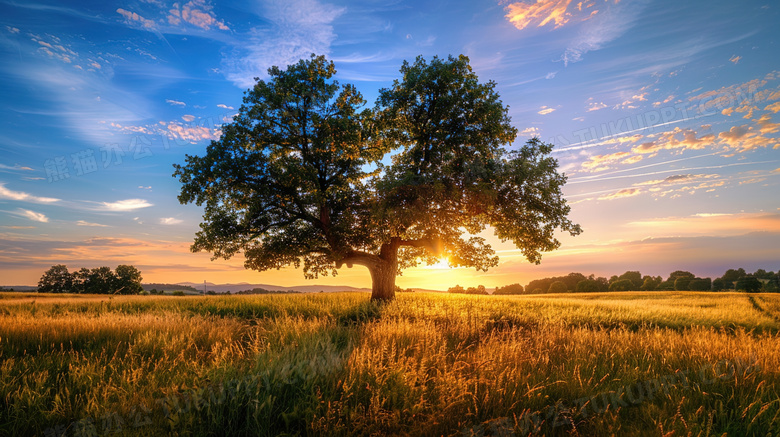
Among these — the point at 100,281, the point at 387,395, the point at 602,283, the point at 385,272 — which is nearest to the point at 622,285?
the point at 602,283

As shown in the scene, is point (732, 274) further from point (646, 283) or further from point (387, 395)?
point (387, 395)

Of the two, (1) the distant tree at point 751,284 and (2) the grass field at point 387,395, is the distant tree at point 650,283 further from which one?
(2) the grass field at point 387,395

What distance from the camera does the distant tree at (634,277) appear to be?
246 ft

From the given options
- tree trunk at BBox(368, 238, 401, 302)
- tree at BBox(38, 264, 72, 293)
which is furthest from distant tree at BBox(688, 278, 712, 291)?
tree at BBox(38, 264, 72, 293)

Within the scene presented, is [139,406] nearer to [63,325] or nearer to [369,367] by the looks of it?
[369,367]

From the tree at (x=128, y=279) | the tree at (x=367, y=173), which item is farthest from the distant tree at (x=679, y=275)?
the tree at (x=128, y=279)

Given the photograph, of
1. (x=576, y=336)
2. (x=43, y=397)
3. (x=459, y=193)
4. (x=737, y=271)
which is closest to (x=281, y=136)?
(x=459, y=193)

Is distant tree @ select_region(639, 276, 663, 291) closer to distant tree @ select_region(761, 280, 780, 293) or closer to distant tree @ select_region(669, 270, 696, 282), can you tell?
distant tree @ select_region(669, 270, 696, 282)

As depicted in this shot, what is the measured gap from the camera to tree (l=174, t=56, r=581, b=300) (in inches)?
600

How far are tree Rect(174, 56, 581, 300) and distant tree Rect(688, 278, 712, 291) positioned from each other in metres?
70.6

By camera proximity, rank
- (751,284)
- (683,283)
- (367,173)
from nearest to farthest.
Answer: (367,173) → (751,284) → (683,283)

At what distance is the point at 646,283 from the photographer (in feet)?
245

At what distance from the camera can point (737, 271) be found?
8025cm

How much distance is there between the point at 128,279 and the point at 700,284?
352ft
